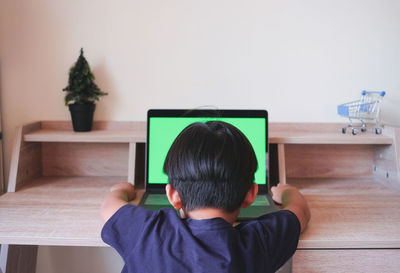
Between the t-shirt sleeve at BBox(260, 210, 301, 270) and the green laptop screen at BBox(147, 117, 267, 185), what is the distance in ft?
1.47

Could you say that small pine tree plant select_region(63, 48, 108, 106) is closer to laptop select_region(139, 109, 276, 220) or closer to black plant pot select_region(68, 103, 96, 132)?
black plant pot select_region(68, 103, 96, 132)

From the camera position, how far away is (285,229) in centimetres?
74

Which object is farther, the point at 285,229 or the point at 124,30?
the point at 124,30

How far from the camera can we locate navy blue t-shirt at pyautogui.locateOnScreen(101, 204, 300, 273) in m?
0.61

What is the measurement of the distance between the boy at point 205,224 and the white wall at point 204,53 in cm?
80

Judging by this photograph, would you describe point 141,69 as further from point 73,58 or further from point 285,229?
point 285,229

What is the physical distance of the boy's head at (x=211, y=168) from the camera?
0.66 meters

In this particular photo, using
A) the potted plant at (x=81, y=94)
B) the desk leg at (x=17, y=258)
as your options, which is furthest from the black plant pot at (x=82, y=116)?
the desk leg at (x=17, y=258)

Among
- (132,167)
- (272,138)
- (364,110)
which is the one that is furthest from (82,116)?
(364,110)

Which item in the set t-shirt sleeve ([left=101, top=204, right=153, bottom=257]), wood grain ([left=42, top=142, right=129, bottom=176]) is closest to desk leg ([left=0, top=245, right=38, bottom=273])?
wood grain ([left=42, top=142, right=129, bottom=176])

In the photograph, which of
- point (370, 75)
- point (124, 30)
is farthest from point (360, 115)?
point (124, 30)

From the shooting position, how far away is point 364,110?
1.41 metres

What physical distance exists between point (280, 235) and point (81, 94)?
1.02 meters

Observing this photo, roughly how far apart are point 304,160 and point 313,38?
534 millimetres
